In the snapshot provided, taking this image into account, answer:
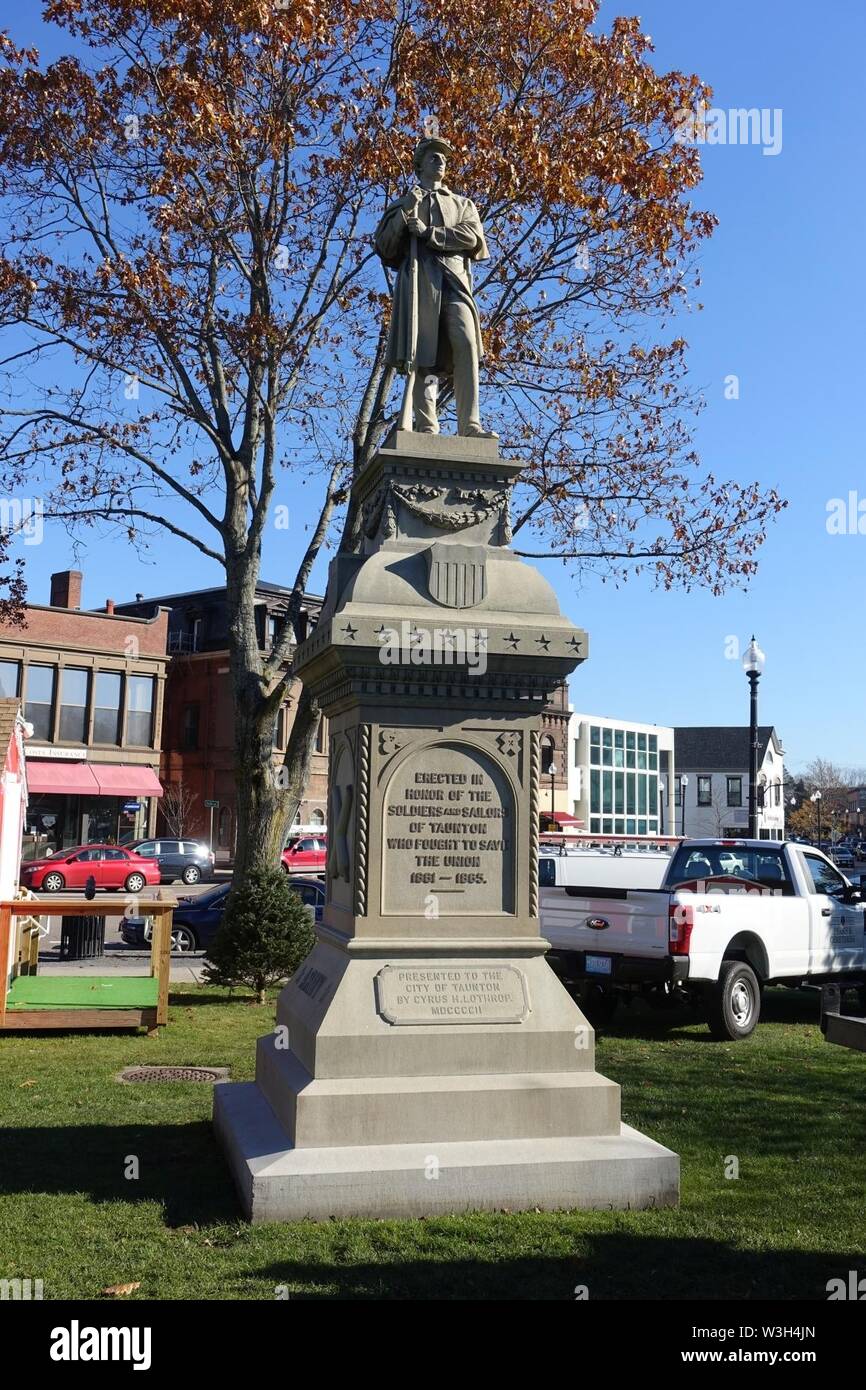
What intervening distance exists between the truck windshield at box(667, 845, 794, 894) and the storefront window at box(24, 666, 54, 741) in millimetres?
35125

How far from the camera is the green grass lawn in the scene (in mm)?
4766

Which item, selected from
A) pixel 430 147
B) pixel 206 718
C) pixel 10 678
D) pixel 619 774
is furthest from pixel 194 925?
pixel 619 774

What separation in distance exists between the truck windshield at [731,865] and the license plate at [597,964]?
96.2 inches

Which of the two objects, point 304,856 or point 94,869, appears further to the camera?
point 304,856

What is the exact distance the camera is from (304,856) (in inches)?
1601

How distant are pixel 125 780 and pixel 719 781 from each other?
68.7m

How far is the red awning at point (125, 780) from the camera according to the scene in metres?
46.1

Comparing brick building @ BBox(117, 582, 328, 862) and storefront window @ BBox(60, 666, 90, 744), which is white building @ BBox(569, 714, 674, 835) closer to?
brick building @ BBox(117, 582, 328, 862)

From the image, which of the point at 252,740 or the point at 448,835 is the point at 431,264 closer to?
the point at 448,835

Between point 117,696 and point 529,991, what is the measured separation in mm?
43803

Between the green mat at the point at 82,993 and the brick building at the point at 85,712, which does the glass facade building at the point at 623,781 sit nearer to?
the brick building at the point at 85,712

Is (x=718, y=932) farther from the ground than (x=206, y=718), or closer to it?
closer to it

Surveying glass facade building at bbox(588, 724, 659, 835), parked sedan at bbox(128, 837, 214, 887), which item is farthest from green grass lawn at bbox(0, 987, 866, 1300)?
glass facade building at bbox(588, 724, 659, 835)

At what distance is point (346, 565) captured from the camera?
716 centimetres
